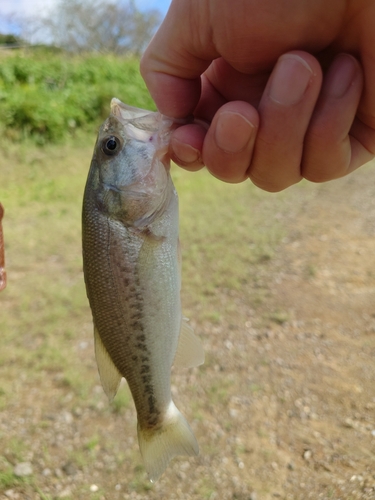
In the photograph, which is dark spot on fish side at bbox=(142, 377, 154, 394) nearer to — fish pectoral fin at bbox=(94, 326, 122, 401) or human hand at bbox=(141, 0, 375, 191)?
fish pectoral fin at bbox=(94, 326, 122, 401)

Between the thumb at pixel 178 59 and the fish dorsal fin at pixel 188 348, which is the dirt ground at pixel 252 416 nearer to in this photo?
the fish dorsal fin at pixel 188 348

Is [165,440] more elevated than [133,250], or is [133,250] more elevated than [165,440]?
[133,250]

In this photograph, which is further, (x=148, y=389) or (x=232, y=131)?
(x=148, y=389)

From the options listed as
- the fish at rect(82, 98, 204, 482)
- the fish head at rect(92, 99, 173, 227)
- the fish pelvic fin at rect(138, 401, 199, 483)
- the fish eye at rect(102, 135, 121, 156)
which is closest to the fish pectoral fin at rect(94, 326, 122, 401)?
the fish at rect(82, 98, 204, 482)

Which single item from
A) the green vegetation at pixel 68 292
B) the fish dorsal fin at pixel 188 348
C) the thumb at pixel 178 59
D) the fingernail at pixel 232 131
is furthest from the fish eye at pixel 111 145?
the green vegetation at pixel 68 292

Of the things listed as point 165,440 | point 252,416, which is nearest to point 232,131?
point 165,440

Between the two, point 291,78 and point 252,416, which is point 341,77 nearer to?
point 291,78
